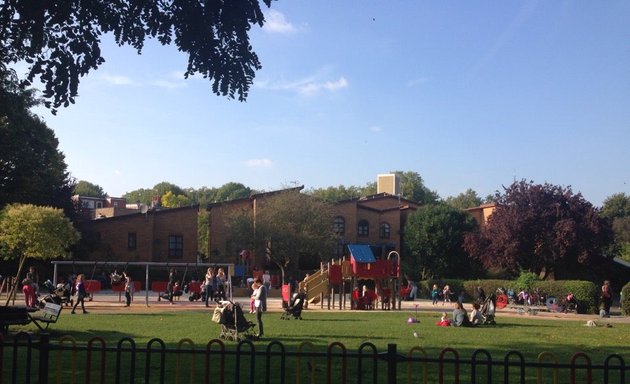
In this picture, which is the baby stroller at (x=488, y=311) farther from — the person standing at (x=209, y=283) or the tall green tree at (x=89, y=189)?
the tall green tree at (x=89, y=189)

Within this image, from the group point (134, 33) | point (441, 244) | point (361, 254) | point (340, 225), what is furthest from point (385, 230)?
point (134, 33)

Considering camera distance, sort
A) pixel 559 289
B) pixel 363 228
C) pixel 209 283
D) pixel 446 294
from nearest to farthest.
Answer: pixel 209 283 < pixel 559 289 < pixel 446 294 < pixel 363 228

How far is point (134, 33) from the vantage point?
12.8 m

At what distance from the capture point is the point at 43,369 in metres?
7.79

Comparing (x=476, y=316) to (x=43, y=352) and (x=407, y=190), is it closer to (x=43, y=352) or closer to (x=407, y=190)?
(x=43, y=352)

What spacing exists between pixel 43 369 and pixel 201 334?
34.6 ft

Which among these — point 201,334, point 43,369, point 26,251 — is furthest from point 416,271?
point 43,369

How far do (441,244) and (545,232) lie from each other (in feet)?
43.8

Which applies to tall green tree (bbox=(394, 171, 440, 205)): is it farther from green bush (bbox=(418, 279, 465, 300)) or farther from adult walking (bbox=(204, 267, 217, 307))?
adult walking (bbox=(204, 267, 217, 307))

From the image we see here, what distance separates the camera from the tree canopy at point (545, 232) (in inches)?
1807

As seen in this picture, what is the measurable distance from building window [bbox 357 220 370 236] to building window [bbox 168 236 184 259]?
15993mm

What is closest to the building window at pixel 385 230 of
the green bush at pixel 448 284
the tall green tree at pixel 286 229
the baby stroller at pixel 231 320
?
the tall green tree at pixel 286 229

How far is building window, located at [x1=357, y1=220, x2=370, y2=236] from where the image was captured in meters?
65.1

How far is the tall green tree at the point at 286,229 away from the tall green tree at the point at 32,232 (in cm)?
2827
